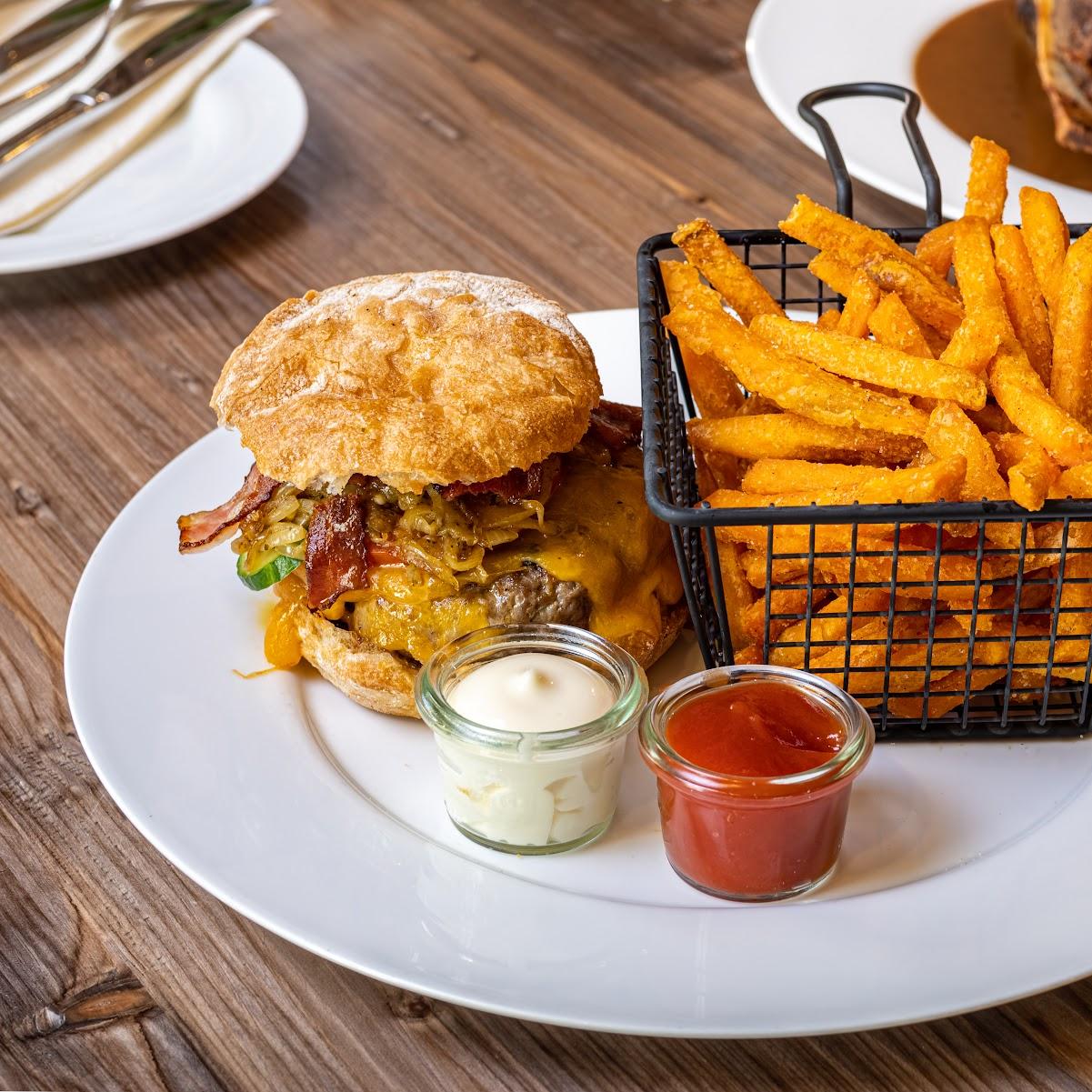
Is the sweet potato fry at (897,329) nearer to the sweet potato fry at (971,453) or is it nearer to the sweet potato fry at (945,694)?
the sweet potato fry at (971,453)

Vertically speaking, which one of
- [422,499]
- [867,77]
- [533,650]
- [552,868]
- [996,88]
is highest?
[422,499]

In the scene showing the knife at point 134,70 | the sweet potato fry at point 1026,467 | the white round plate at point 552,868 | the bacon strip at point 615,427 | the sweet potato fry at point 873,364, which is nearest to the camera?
the white round plate at point 552,868

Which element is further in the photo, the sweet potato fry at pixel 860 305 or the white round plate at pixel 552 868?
the sweet potato fry at pixel 860 305

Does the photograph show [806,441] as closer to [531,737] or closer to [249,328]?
[531,737]

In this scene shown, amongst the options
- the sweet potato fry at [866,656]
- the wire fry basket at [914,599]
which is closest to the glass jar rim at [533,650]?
the wire fry basket at [914,599]

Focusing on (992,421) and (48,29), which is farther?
(48,29)

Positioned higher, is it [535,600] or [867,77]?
[535,600]

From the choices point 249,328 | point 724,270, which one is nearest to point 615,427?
point 724,270
